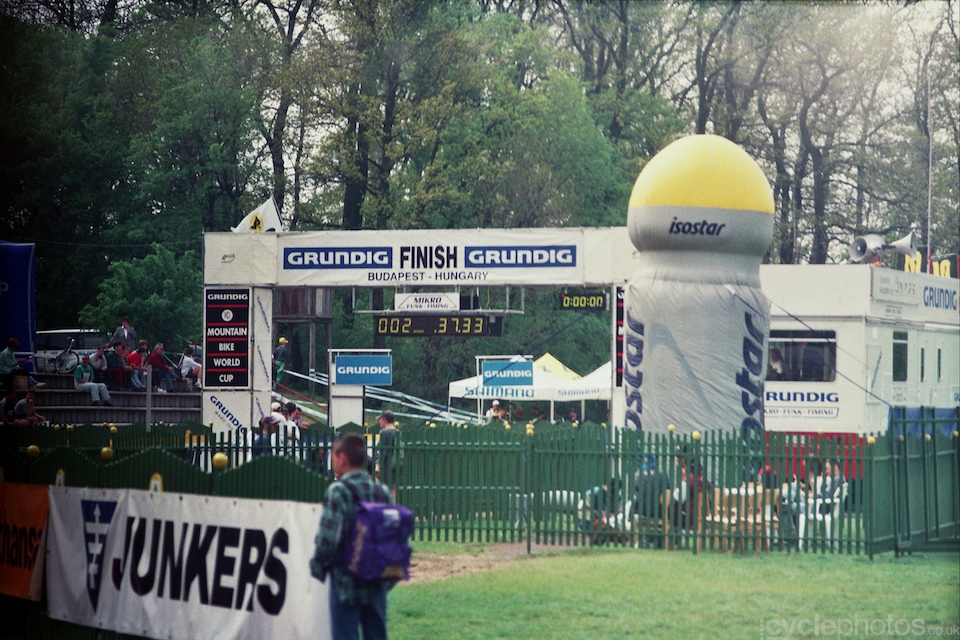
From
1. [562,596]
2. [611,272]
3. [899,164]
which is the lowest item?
[562,596]

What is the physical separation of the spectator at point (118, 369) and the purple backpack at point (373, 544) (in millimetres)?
22743

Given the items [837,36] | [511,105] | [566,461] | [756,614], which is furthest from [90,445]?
[837,36]

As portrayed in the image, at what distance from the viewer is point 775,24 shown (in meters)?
51.1

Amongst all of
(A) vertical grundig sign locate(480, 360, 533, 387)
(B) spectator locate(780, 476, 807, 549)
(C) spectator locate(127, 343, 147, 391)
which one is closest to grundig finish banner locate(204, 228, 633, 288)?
(A) vertical grundig sign locate(480, 360, 533, 387)

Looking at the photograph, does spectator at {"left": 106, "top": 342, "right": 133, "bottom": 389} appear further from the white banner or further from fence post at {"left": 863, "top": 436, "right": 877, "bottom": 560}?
the white banner

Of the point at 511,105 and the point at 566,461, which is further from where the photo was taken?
the point at 511,105

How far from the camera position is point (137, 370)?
30.2m

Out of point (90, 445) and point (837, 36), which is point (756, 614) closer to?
point (90, 445)

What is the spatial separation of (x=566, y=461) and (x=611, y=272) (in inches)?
304

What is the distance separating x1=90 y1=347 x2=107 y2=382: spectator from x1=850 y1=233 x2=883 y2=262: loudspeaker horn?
16.3 m

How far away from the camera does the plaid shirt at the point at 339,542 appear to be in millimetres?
7973

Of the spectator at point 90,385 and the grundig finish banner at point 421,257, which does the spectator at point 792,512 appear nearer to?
the grundig finish banner at point 421,257

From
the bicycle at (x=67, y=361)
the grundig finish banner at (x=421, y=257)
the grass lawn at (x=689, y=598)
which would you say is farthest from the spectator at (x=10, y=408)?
the bicycle at (x=67, y=361)

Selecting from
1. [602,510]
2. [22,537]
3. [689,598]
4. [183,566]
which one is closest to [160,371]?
[602,510]
